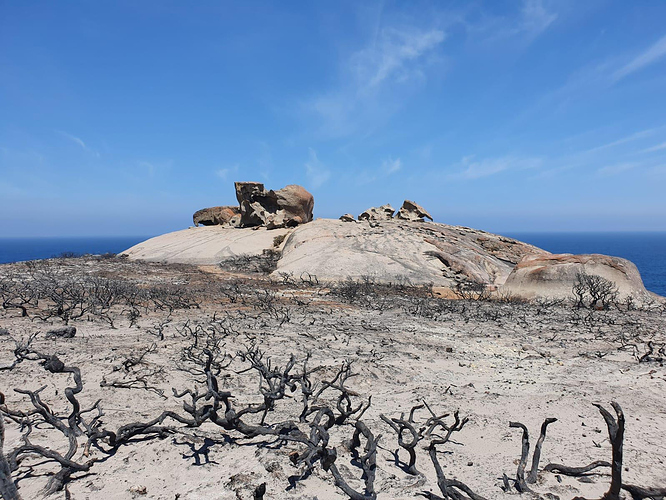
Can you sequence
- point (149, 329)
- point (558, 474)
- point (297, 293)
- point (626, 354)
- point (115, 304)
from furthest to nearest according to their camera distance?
point (297, 293), point (115, 304), point (149, 329), point (626, 354), point (558, 474)

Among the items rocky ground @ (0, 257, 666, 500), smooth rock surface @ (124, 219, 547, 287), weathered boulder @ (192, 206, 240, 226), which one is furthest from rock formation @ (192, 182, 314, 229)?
rocky ground @ (0, 257, 666, 500)

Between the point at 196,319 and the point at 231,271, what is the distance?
27.3 feet

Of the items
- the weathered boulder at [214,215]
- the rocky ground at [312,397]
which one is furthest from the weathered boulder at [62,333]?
the weathered boulder at [214,215]

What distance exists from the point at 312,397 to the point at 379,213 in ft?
51.6

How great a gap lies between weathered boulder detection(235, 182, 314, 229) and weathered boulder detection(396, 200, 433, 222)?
15.6 ft

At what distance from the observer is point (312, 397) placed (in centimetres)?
337

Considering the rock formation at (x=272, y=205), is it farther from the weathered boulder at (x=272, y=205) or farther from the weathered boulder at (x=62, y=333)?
the weathered boulder at (x=62, y=333)

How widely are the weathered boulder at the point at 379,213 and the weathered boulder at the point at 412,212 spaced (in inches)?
20.0

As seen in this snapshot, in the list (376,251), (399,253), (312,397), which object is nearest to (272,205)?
(376,251)

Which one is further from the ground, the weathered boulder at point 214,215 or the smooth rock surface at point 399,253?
the weathered boulder at point 214,215

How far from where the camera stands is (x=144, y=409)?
10.1 feet

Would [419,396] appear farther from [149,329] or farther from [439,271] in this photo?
[439,271]

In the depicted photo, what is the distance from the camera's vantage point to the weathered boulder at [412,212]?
17812 mm

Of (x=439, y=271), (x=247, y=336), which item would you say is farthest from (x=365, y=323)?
(x=439, y=271)
